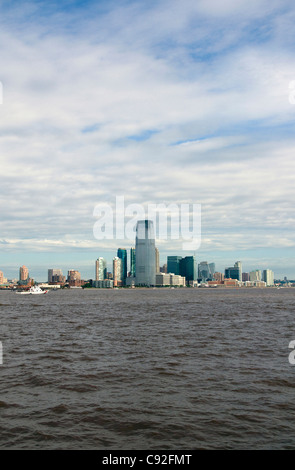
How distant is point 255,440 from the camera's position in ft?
54.3

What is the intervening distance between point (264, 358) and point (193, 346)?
790 centimetres

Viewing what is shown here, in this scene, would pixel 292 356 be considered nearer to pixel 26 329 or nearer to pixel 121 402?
pixel 121 402

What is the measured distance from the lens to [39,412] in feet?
65.9

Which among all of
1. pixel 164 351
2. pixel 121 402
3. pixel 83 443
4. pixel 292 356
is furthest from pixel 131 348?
pixel 83 443

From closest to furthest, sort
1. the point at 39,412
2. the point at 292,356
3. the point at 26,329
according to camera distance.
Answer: the point at 39,412, the point at 292,356, the point at 26,329

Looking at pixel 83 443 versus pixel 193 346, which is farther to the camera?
pixel 193 346

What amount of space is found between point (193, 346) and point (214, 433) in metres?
22.0

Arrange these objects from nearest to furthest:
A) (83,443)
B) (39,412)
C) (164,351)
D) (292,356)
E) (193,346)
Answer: (83,443), (39,412), (292,356), (164,351), (193,346)

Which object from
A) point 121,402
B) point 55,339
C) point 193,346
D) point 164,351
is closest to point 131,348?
point 164,351

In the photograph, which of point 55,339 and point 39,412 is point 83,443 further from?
point 55,339

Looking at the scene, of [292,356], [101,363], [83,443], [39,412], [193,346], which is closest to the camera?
[83,443]

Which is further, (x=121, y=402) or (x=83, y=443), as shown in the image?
(x=121, y=402)

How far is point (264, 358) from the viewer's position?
3316cm

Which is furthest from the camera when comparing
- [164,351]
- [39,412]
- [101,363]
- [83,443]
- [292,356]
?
[164,351]
